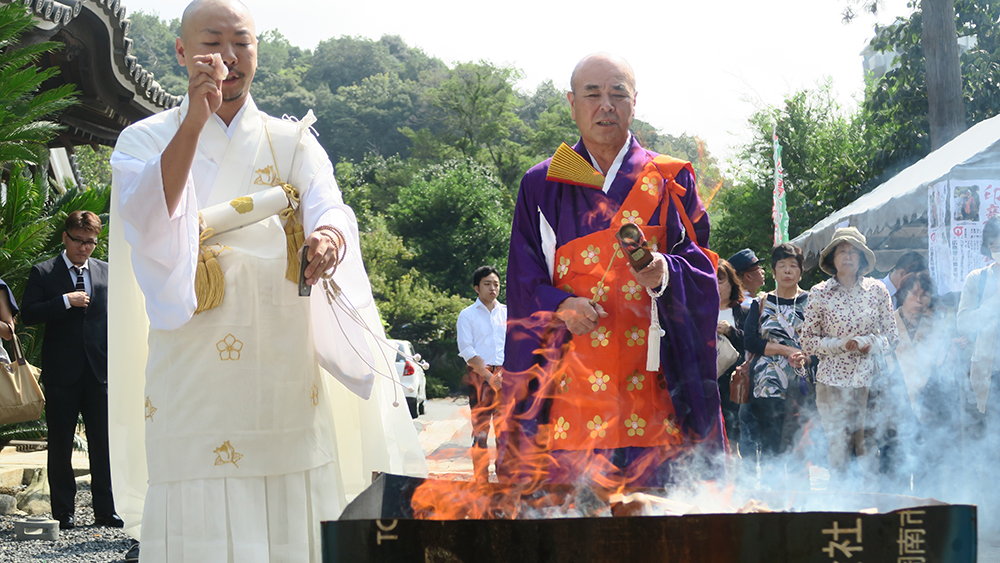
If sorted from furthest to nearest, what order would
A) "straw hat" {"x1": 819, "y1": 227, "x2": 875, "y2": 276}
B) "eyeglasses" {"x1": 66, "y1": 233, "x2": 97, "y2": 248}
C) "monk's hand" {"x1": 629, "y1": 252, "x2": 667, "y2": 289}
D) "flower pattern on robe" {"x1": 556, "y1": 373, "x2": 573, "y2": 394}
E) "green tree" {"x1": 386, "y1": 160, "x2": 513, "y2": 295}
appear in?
"green tree" {"x1": 386, "y1": 160, "x2": 513, "y2": 295}
"eyeglasses" {"x1": 66, "y1": 233, "x2": 97, "y2": 248}
"straw hat" {"x1": 819, "y1": 227, "x2": 875, "y2": 276}
"flower pattern on robe" {"x1": 556, "y1": 373, "x2": 573, "y2": 394}
"monk's hand" {"x1": 629, "y1": 252, "x2": 667, "y2": 289}

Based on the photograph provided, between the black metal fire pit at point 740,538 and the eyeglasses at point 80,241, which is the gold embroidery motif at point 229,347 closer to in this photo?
the black metal fire pit at point 740,538

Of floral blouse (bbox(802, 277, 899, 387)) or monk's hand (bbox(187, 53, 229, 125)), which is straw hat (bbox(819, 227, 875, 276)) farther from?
monk's hand (bbox(187, 53, 229, 125))

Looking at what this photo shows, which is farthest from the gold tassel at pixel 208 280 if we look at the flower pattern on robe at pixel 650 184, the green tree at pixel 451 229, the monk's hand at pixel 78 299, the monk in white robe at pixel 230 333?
the green tree at pixel 451 229

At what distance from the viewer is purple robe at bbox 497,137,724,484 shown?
8.96 ft

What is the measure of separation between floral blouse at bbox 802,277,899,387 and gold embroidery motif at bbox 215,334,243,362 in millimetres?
3668

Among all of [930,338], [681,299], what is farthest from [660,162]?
[930,338]

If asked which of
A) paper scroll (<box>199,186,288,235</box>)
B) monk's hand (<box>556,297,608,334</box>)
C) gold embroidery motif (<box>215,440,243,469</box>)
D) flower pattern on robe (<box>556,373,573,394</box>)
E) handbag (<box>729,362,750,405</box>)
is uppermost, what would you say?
paper scroll (<box>199,186,288,235</box>)

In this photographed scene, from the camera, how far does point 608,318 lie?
2840mm

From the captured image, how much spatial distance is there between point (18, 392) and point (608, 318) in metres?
4.30

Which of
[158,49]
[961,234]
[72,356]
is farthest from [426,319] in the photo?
[158,49]

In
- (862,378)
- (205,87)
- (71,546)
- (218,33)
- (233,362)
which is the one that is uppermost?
(218,33)

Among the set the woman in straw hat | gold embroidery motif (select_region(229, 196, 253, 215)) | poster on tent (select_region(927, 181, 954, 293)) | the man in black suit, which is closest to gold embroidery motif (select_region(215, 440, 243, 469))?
gold embroidery motif (select_region(229, 196, 253, 215))

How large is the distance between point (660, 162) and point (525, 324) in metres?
0.76

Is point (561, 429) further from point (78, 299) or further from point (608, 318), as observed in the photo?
point (78, 299)
